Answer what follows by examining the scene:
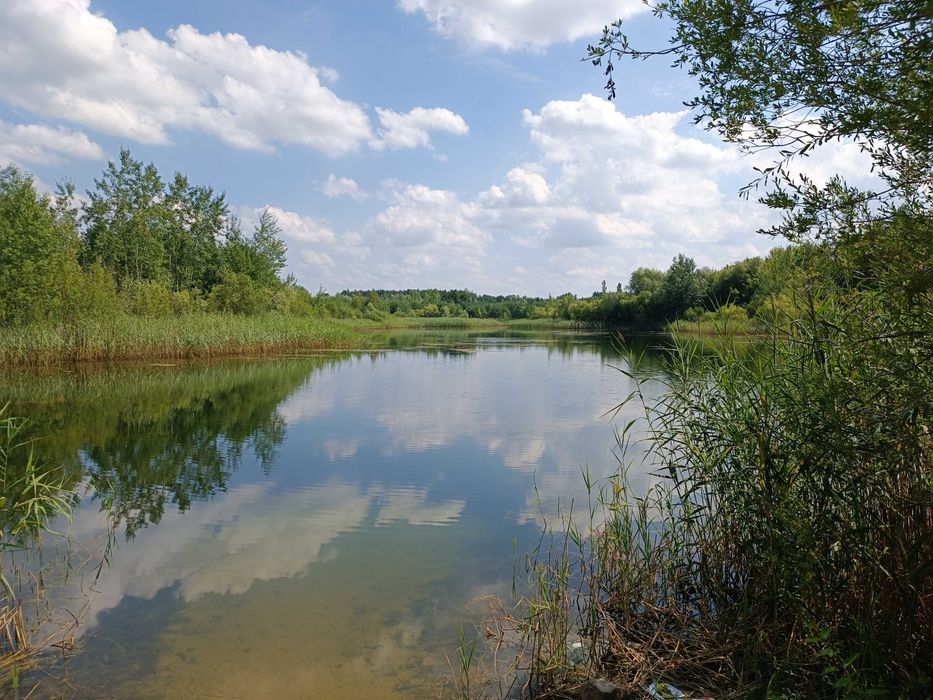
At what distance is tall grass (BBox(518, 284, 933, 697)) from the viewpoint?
2.39m

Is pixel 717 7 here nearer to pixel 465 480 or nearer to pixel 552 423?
pixel 465 480

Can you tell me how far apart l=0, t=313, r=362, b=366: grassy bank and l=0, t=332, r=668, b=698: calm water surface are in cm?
374

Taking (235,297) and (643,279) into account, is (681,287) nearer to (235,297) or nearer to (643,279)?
(643,279)

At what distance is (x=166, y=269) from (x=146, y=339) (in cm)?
1403

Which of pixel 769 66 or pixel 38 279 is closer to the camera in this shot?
pixel 769 66

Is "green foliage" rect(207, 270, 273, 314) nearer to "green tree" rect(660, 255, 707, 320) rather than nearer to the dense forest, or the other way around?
the dense forest

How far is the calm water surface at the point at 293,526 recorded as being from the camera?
12.3 ft

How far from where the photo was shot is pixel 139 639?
4008mm

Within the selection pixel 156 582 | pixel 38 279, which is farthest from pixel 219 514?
pixel 38 279

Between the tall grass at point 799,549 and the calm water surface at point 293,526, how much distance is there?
3.85ft

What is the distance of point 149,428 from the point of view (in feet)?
36.2

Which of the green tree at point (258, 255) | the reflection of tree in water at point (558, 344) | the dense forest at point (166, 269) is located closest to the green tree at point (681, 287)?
the dense forest at point (166, 269)

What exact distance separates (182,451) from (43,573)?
4.60 meters

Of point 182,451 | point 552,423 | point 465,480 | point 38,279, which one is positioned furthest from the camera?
point 38,279
